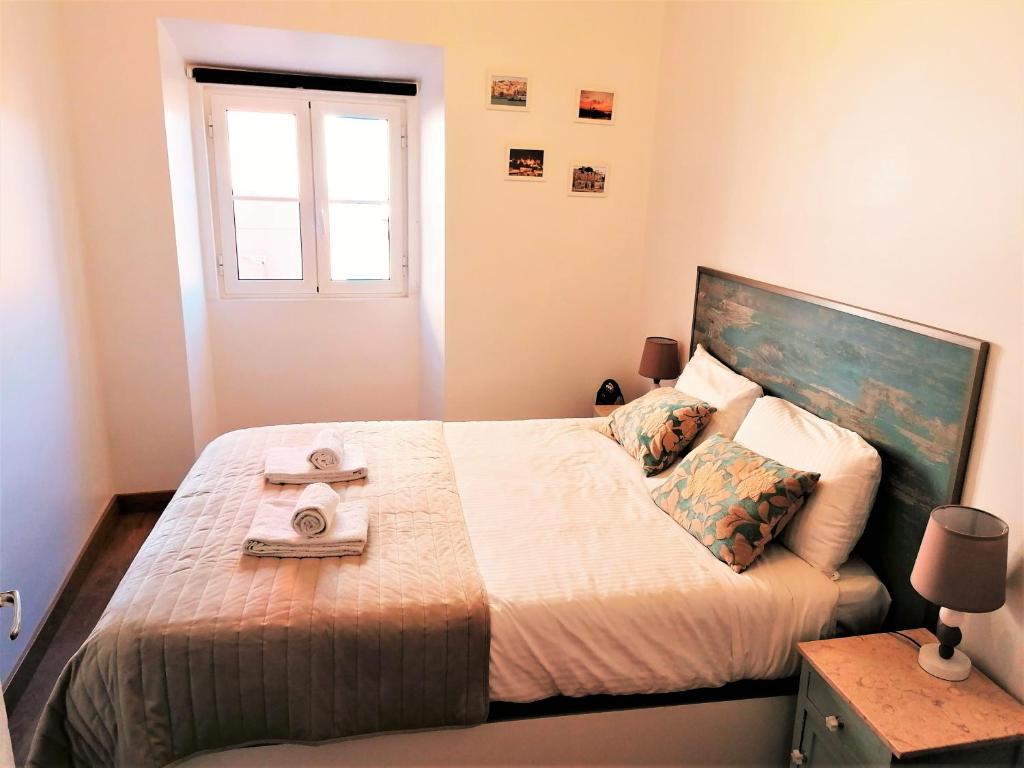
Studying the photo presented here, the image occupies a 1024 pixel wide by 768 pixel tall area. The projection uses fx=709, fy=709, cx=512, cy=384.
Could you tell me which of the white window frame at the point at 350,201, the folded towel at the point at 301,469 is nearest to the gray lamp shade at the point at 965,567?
the folded towel at the point at 301,469

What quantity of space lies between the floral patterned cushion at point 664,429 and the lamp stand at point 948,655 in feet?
3.39

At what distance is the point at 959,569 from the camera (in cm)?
153

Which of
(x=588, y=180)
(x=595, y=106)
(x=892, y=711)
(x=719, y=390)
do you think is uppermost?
(x=595, y=106)

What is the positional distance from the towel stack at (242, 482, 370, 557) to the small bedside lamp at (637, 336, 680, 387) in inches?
65.9

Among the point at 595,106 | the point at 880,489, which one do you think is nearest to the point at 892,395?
the point at 880,489

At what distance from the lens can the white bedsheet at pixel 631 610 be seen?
1.79 meters

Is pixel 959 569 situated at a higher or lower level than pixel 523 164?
lower

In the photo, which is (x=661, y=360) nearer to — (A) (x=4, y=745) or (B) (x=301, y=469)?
(B) (x=301, y=469)

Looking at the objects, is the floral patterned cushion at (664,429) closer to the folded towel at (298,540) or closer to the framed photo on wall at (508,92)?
the folded towel at (298,540)

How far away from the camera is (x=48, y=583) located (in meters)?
2.56

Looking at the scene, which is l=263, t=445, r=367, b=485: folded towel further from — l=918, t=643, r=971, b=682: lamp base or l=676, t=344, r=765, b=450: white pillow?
l=918, t=643, r=971, b=682: lamp base

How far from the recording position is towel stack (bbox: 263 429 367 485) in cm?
236

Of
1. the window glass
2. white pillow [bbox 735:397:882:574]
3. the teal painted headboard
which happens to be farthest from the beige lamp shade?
the window glass

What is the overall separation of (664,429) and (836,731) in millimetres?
1140
